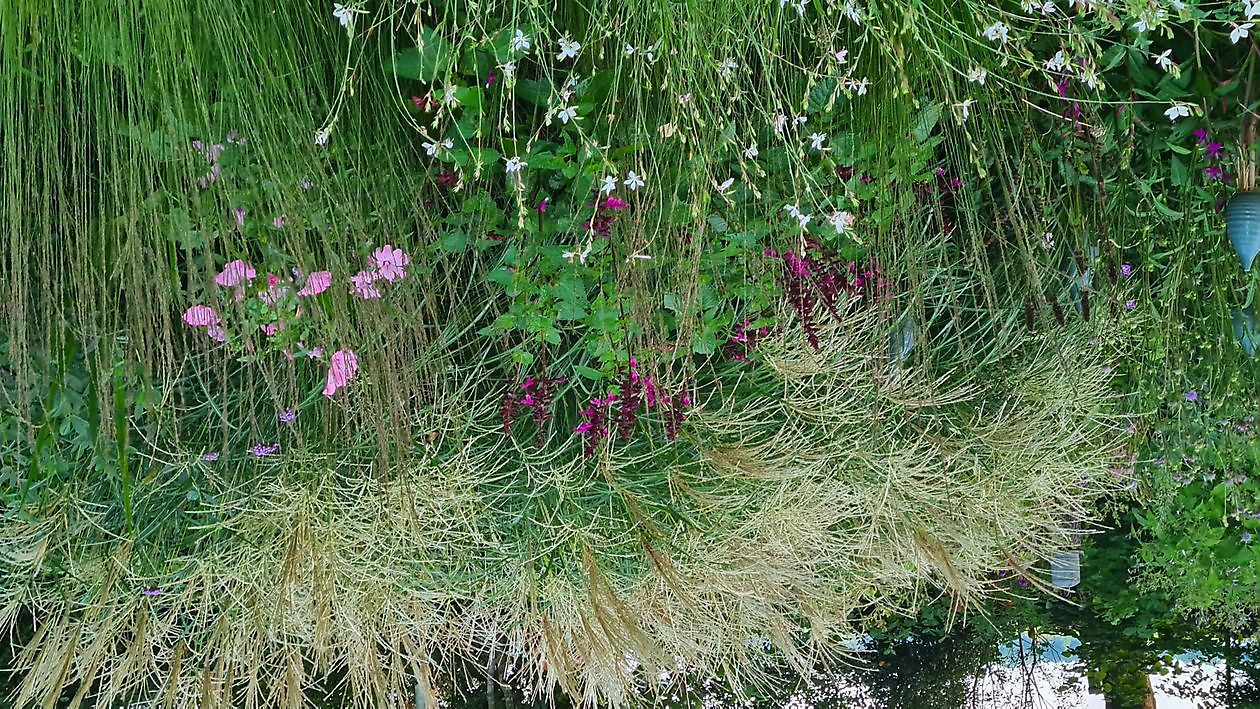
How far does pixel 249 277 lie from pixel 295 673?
63 cm

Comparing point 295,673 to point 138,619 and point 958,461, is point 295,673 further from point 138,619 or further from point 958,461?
point 958,461

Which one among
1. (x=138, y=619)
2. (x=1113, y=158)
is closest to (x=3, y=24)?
(x=138, y=619)

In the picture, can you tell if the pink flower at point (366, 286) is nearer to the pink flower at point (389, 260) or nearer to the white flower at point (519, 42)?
the pink flower at point (389, 260)

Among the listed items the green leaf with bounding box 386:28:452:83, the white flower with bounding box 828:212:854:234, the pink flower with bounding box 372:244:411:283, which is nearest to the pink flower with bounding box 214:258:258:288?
the pink flower with bounding box 372:244:411:283

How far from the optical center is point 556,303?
3.41 ft

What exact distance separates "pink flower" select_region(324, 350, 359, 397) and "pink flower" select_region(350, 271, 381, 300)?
0.26ft

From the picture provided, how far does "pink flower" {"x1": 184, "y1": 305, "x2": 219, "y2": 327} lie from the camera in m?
0.94

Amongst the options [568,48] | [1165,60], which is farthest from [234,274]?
[1165,60]

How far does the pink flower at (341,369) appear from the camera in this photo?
998mm

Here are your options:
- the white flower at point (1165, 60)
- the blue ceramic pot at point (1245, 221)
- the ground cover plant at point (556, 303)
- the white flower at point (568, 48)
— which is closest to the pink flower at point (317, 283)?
the ground cover plant at point (556, 303)

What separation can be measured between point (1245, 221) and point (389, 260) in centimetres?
109

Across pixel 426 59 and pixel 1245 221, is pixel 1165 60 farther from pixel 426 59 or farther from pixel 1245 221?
pixel 426 59

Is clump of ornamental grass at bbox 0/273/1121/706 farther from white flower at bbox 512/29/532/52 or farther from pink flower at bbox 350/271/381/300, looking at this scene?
white flower at bbox 512/29/532/52

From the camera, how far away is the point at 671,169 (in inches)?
38.9
